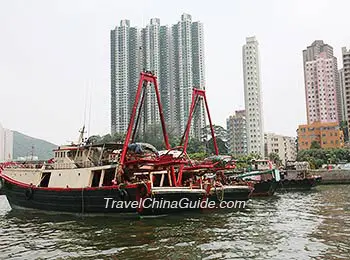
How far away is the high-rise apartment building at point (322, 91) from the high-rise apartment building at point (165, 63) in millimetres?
48848

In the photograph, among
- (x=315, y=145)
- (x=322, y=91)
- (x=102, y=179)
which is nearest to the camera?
(x=102, y=179)

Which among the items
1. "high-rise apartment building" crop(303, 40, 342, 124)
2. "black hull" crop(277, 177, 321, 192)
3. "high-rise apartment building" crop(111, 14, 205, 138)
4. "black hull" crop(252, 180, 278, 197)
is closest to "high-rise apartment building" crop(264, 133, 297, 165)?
"high-rise apartment building" crop(303, 40, 342, 124)

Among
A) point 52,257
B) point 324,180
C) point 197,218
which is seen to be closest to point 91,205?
point 197,218

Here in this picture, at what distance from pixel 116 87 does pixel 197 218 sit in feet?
193

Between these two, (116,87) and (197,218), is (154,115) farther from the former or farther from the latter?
(197,218)

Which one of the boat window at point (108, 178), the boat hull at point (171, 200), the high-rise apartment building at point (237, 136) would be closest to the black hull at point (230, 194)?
the boat hull at point (171, 200)

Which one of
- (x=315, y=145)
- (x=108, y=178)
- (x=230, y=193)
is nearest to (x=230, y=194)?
(x=230, y=193)

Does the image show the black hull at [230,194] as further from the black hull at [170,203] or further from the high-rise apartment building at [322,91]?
the high-rise apartment building at [322,91]

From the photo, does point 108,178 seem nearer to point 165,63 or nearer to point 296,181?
point 296,181

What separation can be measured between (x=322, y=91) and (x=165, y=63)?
197 feet

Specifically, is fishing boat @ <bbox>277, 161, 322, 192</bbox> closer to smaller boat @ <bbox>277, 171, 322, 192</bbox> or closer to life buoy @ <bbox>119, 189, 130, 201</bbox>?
smaller boat @ <bbox>277, 171, 322, 192</bbox>

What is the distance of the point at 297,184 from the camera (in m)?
46.6

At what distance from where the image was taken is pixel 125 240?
1456cm

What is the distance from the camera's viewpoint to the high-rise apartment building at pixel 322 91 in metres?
119
